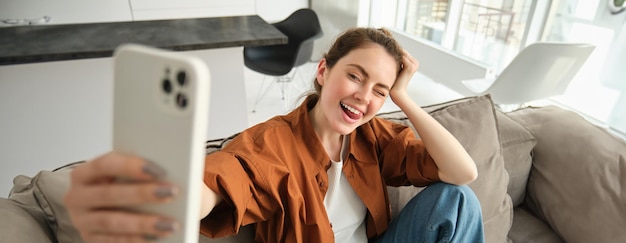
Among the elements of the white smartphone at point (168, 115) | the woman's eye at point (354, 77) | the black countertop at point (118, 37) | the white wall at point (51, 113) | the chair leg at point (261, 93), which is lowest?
the chair leg at point (261, 93)

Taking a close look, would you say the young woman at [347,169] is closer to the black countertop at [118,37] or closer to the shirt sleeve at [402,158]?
the shirt sleeve at [402,158]

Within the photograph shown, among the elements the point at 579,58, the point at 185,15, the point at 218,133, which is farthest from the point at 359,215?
the point at 185,15

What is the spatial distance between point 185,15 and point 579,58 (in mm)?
3245

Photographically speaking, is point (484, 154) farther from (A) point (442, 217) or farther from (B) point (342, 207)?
(B) point (342, 207)

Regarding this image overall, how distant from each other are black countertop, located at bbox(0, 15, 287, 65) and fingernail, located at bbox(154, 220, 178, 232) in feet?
4.37

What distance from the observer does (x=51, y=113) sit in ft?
5.67

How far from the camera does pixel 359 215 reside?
3.39 ft

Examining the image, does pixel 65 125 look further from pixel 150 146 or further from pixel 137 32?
pixel 150 146

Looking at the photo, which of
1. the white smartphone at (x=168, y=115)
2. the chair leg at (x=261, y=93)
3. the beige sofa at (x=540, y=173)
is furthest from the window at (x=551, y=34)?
the white smartphone at (x=168, y=115)

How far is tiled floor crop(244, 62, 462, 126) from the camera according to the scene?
10.4 feet

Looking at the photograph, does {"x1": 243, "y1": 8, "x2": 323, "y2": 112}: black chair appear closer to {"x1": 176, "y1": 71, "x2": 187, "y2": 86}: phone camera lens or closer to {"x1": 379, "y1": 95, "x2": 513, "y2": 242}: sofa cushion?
{"x1": 379, "y1": 95, "x2": 513, "y2": 242}: sofa cushion

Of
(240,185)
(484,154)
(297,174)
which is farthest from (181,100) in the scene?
(484,154)

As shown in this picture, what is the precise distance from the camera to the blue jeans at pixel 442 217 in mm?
923

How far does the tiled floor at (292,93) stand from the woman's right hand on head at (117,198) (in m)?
2.57
